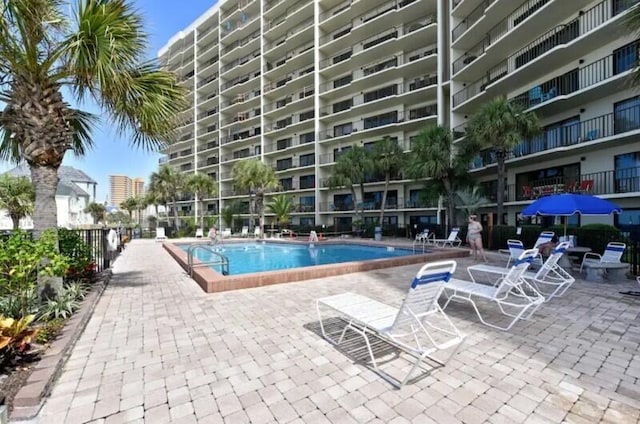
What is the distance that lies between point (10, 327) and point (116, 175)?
515 feet

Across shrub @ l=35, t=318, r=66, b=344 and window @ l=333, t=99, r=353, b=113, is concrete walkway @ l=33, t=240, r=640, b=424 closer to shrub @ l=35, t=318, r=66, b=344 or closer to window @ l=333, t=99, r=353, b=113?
shrub @ l=35, t=318, r=66, b=344

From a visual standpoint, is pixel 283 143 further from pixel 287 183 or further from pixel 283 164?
pixel 287 183

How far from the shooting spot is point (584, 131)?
1513 cm

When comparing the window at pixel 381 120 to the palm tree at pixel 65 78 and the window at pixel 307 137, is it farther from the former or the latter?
the palm tree at pixel 65 78

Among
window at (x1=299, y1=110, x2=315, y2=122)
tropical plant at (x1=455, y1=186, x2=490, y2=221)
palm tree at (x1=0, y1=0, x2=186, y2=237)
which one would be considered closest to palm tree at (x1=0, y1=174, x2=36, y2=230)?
palm tree at (x1=0, y1=0, x2=186, y2=237)

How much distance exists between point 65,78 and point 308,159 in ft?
93.9

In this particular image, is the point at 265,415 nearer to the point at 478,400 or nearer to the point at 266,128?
the point at 478,400

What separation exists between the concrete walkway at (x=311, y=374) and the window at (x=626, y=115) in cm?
1227

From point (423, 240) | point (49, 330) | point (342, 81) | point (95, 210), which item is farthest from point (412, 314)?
point (95, 210)

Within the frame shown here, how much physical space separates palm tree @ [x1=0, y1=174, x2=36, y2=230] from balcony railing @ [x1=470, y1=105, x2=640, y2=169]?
88.8 ft

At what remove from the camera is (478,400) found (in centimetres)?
257

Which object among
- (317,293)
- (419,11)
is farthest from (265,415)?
(419,11)

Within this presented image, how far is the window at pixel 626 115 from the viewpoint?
12.8 meters

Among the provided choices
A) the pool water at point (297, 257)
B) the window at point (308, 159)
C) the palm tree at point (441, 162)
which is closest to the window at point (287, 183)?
the window at point (308, 159)
